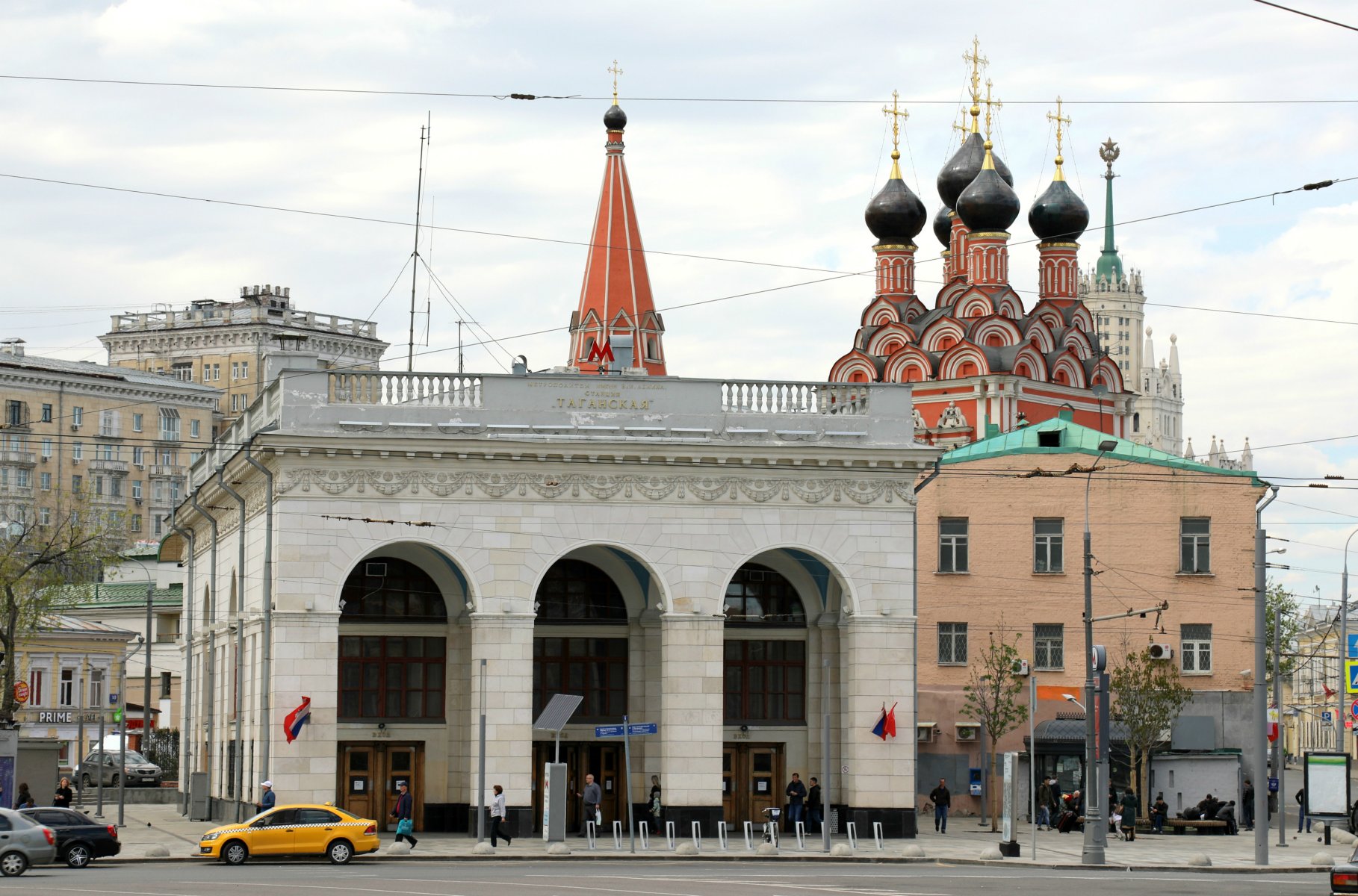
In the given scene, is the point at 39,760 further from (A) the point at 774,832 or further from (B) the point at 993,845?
(B) the point at 993,845

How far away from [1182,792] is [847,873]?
75.4 ft

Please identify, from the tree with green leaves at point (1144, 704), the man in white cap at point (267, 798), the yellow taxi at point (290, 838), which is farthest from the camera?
the tree with green leaves at point (1144, 704)

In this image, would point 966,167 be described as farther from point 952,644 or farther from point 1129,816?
point 1129,816

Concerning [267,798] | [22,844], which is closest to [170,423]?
[267,798]

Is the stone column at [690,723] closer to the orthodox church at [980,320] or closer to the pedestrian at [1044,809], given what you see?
the pedestrian at [1044,809]

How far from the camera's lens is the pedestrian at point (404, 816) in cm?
3975

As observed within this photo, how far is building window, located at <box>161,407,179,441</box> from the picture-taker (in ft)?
407

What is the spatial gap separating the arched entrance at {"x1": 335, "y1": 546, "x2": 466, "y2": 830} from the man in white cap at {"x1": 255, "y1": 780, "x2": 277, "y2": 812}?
4.05 metres

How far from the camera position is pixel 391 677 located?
45438 mm

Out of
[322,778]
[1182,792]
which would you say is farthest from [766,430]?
[1182,792]

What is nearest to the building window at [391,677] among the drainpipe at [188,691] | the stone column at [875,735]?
the stone column at [875,735]

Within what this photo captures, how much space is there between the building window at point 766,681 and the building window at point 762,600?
0.50 m

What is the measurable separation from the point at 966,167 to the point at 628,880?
7395 cm

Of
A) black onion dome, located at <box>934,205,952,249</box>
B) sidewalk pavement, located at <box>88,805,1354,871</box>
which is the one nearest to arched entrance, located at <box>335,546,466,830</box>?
sidewalk pavement, located at <box>88,805,1354,871</box>
